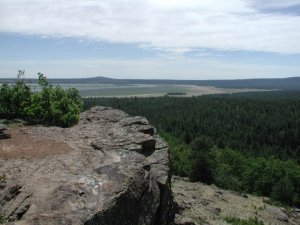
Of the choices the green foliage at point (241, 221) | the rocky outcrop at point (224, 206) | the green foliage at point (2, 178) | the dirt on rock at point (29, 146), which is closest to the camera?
the green foliage at point (2, 178)

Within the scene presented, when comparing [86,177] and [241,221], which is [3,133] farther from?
[241,221]

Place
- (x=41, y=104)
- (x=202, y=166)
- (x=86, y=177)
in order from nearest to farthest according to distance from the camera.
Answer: (x=86, y=177), (x=41, y=104), (x=202, y=166)

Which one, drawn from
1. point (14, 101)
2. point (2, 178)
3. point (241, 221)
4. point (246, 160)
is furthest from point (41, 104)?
point (246, 160)

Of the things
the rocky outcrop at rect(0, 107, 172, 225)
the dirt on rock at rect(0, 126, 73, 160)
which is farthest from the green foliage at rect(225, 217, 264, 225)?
the dirt on rock at rect(0, 126, 73, 160)

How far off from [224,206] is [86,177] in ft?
177

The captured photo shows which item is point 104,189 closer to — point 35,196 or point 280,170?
point 35,196

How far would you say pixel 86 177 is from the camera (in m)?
20.3

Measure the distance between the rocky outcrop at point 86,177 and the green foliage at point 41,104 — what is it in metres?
2.54

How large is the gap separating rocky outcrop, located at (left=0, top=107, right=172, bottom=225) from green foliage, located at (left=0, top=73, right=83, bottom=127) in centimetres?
254

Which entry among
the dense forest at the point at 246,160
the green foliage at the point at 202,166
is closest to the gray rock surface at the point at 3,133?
the dense forest at the point at 246,160

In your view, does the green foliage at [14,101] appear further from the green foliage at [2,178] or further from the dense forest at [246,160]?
the dense forest at [246,160]

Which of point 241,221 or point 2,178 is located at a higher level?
point 2,178

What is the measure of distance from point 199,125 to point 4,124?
152104mm

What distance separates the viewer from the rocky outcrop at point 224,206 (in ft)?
197
